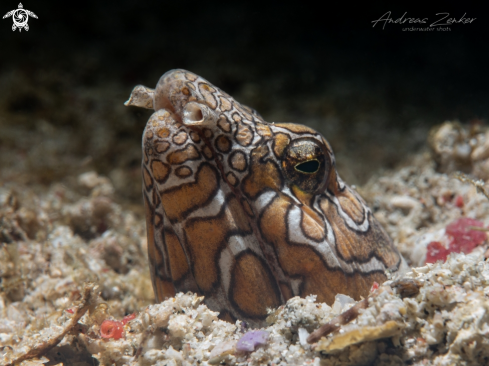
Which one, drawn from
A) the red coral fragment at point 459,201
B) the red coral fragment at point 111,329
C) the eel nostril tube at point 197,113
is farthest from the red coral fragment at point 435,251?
the red coral fragment at point 111,329

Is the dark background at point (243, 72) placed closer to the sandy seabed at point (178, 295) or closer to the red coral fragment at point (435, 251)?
the sandy seabed at point (178, 295)

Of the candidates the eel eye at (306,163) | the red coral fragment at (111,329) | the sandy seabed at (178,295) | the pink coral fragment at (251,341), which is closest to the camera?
the sandy seabed at (178,295)

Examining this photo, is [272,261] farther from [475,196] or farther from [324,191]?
[475,196]

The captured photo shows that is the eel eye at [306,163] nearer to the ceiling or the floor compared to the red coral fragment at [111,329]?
nearer to the ceiling

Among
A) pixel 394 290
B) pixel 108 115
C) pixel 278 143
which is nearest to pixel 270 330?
pixel 394 290

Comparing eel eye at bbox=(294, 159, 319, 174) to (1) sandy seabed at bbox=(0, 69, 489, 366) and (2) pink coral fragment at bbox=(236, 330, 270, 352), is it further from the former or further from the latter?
(2) pink coral fragment at bbox=(236, 330, 270, 352)
